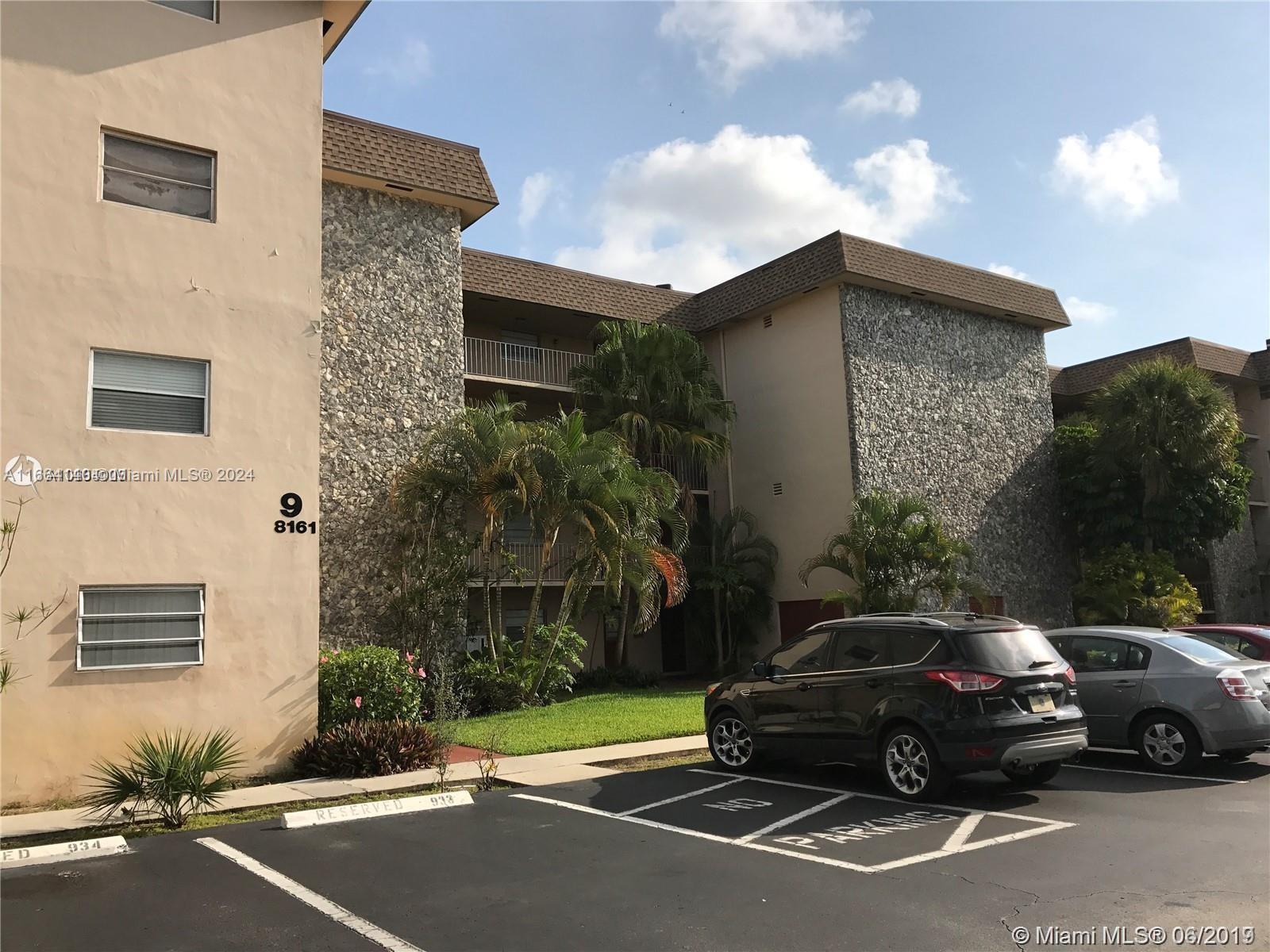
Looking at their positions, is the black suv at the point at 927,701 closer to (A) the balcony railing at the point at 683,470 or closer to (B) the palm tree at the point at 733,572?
(B) the palm tree at the point at 733,572

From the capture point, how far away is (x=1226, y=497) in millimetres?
27562

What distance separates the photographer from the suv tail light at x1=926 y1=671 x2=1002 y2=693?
890 centimetres

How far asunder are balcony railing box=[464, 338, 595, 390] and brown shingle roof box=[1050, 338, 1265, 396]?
18190 millimetres

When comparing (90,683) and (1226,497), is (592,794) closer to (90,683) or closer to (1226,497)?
(90,683)

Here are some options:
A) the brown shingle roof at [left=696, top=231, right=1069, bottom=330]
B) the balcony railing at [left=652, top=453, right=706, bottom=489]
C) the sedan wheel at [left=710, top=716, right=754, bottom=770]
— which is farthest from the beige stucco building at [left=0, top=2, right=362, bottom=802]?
the brown shingle roof at [left=696, top=231, right=1069, bottom=330]

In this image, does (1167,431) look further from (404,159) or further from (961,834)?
(961,834)

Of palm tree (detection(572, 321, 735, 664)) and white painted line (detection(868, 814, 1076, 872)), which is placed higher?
palm tree (detection(572, 321, 735, 664))

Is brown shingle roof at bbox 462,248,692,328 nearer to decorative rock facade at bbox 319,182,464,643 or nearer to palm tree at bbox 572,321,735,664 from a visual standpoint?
palm tree at bbox 572,321,735,664

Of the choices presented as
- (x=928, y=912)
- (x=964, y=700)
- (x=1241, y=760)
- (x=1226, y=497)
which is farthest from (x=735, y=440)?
(x=928, y=912)

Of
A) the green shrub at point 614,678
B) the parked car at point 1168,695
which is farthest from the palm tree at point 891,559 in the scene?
the parked car at point 1168,695

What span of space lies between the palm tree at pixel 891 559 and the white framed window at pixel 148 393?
14374mm

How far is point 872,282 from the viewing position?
2466 centimetres

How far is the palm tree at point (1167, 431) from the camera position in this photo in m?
26.8
